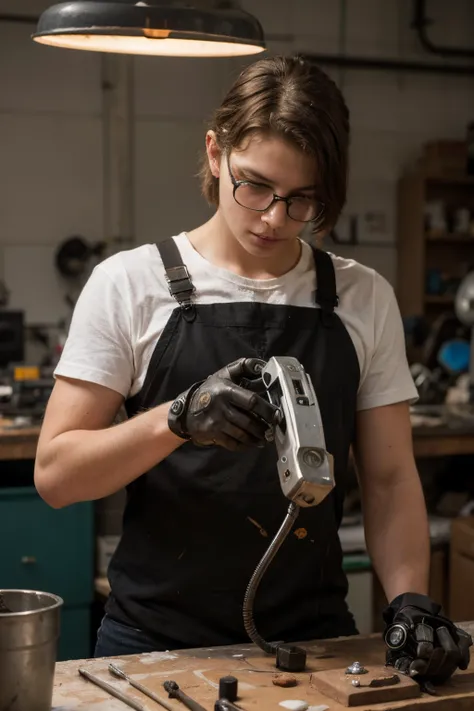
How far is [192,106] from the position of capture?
6.27 meters

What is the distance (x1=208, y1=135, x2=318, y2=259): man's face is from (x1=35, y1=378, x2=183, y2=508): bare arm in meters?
0.36

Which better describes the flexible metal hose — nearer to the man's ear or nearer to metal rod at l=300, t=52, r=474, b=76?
the man's ear

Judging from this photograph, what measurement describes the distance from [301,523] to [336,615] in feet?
0.60

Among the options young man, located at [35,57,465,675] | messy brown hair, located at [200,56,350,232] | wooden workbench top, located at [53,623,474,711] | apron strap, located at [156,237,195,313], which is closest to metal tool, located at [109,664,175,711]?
wooden workbench top, located at [53,623,474,711]

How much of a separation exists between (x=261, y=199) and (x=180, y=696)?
0.81m

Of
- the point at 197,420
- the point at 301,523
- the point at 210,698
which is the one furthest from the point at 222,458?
the point at 210,698

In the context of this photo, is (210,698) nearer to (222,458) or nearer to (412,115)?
(222,458)

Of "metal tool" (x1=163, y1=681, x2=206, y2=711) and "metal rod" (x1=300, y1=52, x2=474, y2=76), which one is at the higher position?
"metal rod" (x1=300, y1=52, x2=474, y2=76)

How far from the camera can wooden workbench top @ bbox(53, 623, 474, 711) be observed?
4.71 ft

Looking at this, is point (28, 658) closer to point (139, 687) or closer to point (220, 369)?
point (139, 687)

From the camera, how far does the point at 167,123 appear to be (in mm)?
6207

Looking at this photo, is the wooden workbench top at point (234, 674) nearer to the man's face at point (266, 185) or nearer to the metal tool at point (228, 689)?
the metal tool at point (228, 689)

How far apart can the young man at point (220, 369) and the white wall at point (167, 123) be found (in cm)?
417

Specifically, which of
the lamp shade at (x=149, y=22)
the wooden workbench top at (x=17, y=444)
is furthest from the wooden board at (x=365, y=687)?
the wooden workbench top at (x=17, y=444)
